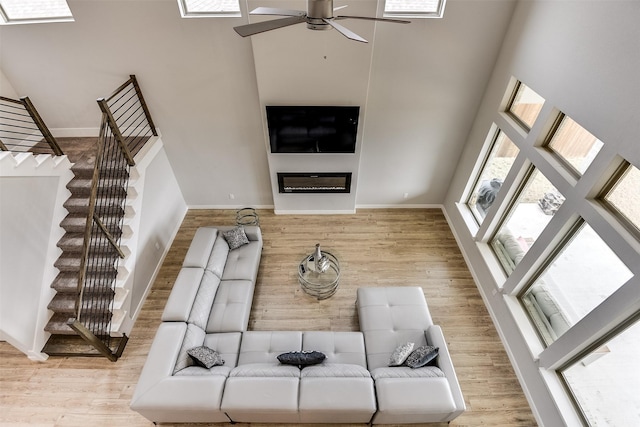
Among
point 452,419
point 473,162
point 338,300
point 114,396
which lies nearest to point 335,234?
point 338,300

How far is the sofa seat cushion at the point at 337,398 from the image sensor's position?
3.07 meters

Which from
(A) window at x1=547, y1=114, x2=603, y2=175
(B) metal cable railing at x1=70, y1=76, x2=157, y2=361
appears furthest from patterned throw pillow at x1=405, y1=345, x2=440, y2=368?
(B) metal cable railing at x1=70, y1=76, x2=157, y2=361

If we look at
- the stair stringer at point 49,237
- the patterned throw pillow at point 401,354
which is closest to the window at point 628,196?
the patterned throw pillow at point 401,354

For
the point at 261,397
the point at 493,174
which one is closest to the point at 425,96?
the point at 493,174

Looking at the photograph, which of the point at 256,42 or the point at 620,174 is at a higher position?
the point at 256,42

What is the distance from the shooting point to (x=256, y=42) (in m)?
4.15

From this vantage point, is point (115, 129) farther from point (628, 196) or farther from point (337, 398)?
point (628, 196)

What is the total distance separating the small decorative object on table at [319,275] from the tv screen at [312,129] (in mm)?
1667

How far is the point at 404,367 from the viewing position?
137 inches

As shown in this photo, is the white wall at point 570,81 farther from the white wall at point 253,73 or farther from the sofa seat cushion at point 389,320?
the sofa seat cushion at point 389,320

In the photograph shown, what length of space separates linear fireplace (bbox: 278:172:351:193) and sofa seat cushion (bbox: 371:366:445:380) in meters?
3.09

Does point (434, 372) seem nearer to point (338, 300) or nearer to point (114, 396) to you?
point (338, 300)

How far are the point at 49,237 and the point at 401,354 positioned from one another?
463cm

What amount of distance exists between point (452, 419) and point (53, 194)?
5.55 metres
